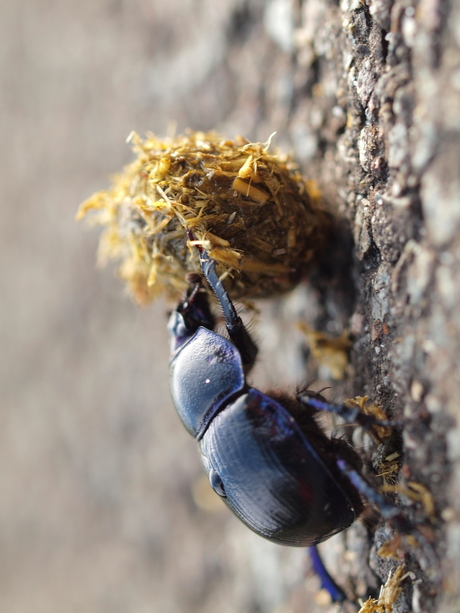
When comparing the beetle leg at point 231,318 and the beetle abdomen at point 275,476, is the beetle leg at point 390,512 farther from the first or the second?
the beetle leg at point 231,318

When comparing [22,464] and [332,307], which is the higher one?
[332,307]

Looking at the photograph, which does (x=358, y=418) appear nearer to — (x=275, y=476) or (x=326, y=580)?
(x=275, y=476)

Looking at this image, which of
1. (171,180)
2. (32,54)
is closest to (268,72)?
(171,180)

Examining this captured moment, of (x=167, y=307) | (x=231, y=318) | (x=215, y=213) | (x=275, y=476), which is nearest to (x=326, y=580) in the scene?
(x=275, y=476)

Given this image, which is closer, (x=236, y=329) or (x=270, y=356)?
(x=236, y=329)

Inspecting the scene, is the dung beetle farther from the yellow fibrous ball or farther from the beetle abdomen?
the yellow fibrous ball

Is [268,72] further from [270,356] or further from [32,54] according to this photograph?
[32,54]
